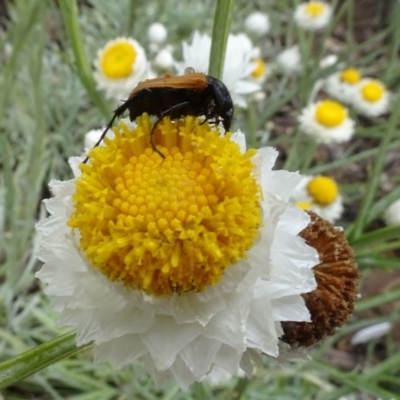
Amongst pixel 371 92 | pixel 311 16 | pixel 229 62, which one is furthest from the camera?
pixel 311 16

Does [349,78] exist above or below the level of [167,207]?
below

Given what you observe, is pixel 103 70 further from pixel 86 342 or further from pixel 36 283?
pixel 86 342

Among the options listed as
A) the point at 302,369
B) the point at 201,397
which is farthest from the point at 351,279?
the point at 302,369

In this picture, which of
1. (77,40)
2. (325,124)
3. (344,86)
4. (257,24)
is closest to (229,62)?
(77,40)

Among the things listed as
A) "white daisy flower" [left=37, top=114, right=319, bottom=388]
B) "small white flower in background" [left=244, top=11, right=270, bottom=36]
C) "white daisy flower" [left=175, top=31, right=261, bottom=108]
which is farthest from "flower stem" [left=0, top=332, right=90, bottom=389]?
"small white flower in background" [left=244, top=11, right=270, bottom=36]

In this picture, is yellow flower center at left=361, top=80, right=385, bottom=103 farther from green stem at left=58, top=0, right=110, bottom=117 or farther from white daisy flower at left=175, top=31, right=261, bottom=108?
green stem at left=58, top=0, right=110, bottom=117

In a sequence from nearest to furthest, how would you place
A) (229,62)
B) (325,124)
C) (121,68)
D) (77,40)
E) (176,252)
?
1. (176,252)
2. (77,40)
3. (229,62)
4. (121,68)
5. (325,124)

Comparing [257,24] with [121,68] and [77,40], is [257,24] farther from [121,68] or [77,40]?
[77,40]
